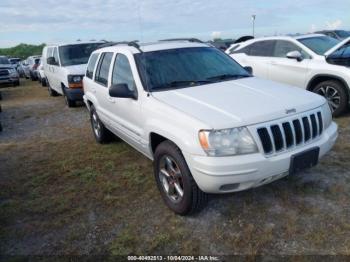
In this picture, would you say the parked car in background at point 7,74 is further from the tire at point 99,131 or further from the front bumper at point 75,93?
the tire at point 99,131

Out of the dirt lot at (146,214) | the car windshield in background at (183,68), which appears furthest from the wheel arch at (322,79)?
the car windshield in background at (183,68)

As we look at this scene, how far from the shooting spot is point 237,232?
315cm

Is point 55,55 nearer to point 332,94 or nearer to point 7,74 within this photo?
point 7,74

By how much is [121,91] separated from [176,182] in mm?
1252

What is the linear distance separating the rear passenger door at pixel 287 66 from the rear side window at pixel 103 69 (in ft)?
13.3

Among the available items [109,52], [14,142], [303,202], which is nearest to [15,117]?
[14,142]

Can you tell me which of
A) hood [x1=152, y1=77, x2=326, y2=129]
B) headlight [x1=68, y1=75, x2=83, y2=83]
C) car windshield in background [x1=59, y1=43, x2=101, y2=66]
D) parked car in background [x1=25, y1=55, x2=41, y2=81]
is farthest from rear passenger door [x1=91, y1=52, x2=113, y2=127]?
parked car in background [x1=25, y1=55, x2=41, y2=81]

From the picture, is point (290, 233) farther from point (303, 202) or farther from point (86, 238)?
point (86, 238)

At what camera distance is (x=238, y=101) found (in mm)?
3301

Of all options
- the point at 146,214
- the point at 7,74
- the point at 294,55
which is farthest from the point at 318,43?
the point at 7,74

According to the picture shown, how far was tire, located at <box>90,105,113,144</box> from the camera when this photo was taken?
589 cm

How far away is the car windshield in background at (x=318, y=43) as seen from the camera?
700 cm

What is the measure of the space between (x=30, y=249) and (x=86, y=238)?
0.54 metres

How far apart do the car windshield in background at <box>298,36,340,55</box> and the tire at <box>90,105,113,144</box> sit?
4.65 metres
